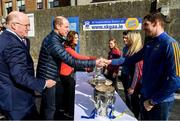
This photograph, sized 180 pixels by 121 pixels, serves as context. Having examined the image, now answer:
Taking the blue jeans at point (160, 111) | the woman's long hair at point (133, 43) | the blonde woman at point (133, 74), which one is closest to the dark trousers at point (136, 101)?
the blonde woman at point (133, 74)

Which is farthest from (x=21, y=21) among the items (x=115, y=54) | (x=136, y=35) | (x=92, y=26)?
(x=92, y=26)

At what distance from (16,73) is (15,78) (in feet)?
0.21

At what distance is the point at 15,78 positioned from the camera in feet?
9.42

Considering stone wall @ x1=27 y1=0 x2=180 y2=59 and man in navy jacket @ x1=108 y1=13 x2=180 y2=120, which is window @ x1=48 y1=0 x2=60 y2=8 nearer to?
stone wall @ x1=27 y1=0 x2=180 y2=59

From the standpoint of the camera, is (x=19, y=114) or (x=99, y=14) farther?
(x=99, y=14)

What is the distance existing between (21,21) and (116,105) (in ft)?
4.85

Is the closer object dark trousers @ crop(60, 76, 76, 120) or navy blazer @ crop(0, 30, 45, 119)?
navy blazer @ crop(0, 30, 45, 119)

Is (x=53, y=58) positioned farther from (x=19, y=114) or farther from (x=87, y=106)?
(x=19, y=114)

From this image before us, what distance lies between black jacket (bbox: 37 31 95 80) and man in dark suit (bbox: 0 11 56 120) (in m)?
0.53

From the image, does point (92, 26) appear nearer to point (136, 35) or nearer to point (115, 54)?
point (115, 54)

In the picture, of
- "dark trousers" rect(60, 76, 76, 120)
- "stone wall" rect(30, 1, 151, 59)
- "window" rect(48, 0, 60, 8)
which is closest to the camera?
"dark trousers" rect(60, 76, 76, 120)

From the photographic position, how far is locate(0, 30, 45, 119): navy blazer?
9.36 feet

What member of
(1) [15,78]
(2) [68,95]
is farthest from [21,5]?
(1) [15,78]

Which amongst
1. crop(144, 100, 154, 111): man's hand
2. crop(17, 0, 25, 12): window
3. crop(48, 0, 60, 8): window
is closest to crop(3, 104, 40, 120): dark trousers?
crop(144, 100, 154, 111): man's hand
